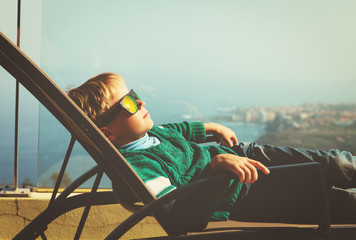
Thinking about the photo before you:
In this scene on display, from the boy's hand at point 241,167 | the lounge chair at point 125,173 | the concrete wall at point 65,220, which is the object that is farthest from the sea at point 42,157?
the boy's hand at point 241,167

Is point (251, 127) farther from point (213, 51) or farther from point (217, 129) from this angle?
point (217, 129)

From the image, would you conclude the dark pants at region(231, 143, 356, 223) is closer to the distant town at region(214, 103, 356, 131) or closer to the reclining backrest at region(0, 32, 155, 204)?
the reclining backrest at region(0, 32, 155, 204)

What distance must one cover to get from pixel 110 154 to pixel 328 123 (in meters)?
2.04

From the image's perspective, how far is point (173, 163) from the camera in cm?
159

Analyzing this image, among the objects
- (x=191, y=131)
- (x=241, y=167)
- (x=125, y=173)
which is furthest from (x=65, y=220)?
(x=241, y=167)

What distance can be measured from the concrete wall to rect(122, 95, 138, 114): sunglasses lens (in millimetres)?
1094

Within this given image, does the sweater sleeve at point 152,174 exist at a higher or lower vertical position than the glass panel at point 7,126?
higher

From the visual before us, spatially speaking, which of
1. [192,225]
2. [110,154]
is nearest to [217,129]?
[192,225]

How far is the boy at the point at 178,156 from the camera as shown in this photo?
1.41m

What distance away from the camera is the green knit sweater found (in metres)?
1.47

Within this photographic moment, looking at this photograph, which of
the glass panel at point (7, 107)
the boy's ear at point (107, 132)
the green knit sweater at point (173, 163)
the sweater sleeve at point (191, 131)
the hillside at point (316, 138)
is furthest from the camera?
the hillside at point (316, 138)

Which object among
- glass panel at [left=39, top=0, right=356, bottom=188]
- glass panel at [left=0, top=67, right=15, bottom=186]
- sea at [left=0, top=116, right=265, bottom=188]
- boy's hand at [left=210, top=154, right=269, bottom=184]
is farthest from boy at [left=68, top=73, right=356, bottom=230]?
glass panel at [left=0, top=67, right=15, bottom=186]

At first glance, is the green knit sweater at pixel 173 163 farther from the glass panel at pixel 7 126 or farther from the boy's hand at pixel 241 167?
the glass panel at pixel 7 126

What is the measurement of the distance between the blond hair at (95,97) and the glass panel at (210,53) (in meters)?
0.99
